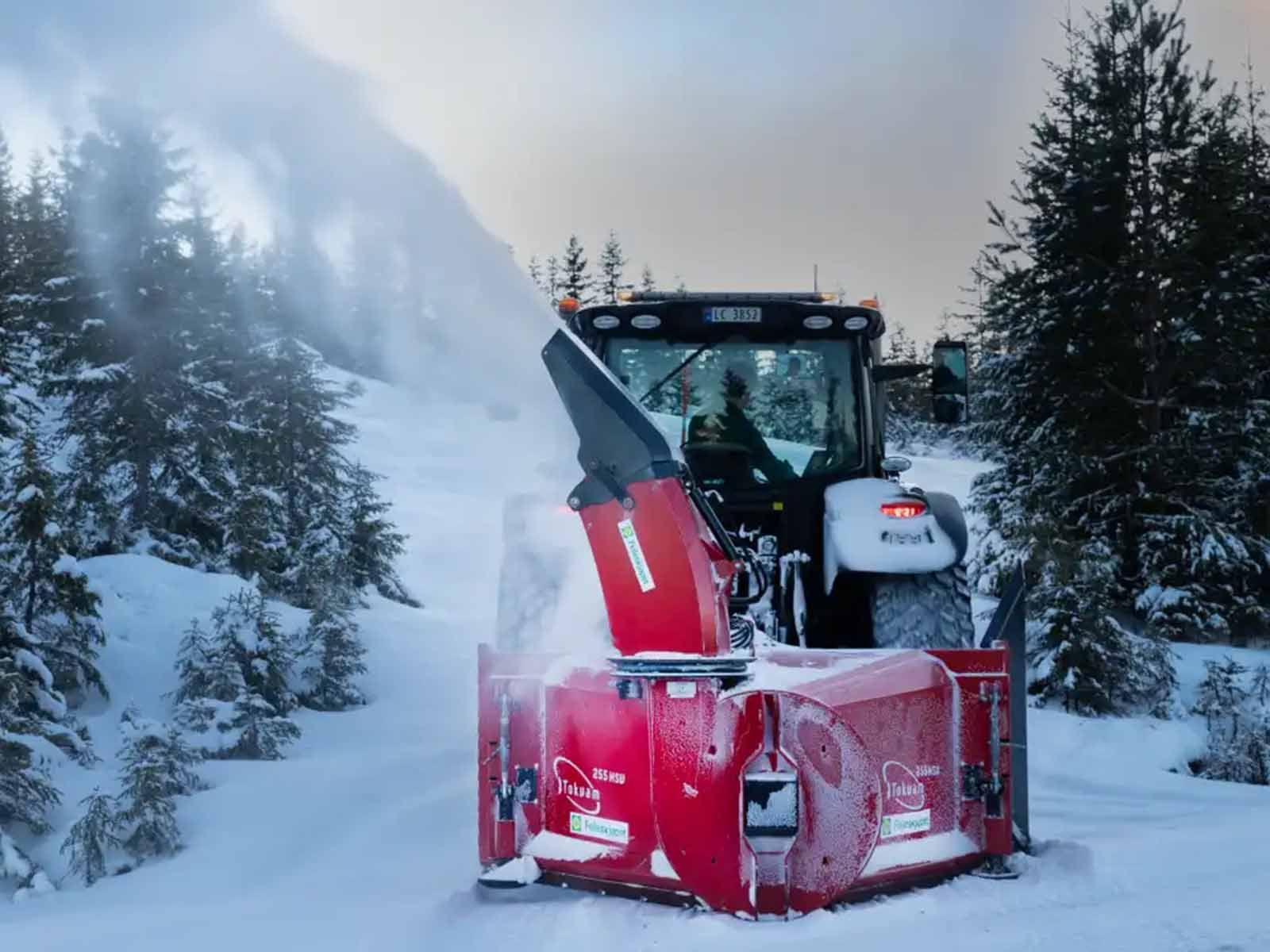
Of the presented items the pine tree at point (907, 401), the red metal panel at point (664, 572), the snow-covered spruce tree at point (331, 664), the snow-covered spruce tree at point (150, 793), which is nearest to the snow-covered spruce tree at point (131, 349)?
the snow-covered spruce tree at point (331, 664)

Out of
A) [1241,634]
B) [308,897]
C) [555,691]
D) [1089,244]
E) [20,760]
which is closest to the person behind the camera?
[555,691]

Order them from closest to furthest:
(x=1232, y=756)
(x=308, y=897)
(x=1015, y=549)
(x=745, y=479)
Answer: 1. (x=308, y=897)
2. (x=745, y=479)
3. (x=1232, y=756)
4. (x=1015, y=549)

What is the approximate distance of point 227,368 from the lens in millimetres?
17984

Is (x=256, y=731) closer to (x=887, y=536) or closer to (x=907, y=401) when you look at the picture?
(x=887, y=536)

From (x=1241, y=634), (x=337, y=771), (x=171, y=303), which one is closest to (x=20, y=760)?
(x=337, y=771)

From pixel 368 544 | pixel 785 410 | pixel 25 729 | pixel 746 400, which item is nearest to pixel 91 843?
pixel 25 729

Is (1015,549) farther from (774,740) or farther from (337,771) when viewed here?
(774,740)

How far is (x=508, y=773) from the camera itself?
4605mm

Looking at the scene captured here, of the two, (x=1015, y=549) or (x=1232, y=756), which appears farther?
(x=1015, y=549)

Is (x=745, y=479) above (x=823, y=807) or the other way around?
above

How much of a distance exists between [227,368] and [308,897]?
14.1 meters

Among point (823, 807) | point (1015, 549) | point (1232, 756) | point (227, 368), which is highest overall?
point (227, 368)

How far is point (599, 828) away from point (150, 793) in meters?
3.26

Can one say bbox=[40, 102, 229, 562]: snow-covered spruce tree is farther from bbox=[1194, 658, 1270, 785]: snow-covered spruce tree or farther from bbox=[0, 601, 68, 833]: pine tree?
bbox=[1194, 658, 1270, 785]: snow-covered spruce tree
